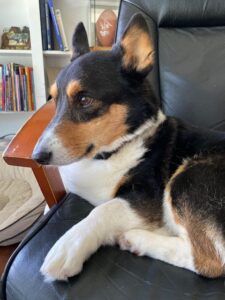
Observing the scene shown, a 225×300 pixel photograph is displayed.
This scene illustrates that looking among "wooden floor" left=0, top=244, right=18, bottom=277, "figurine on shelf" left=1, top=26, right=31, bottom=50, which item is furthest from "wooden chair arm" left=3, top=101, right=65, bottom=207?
"figurine on shelf" left=1, top=26, right=31, bottom=50

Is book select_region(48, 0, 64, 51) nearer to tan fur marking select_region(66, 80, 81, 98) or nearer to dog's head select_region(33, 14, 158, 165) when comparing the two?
dog's head select_region(33, 14, 158, 165)

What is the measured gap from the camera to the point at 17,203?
1.79 meters

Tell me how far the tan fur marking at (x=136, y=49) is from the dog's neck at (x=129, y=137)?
0.60ft

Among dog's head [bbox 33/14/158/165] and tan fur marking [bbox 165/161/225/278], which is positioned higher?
dog's head [bbox 33/14/158/165]

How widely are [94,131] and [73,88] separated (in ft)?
0.46

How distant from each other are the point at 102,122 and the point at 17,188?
1156mm

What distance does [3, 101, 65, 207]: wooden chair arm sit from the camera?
101cm

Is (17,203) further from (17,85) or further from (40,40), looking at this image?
(40,40)

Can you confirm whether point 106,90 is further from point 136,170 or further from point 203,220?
point 203,220

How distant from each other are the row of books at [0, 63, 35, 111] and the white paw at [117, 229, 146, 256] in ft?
5.89

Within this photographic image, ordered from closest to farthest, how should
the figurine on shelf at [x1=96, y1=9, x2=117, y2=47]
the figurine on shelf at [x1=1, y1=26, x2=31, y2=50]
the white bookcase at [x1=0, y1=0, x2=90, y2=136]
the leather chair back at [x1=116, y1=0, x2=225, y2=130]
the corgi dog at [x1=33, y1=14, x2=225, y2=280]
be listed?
the corgi dog at [x1=33, y1=14, x2=225, y2=280]
the leather chair back at [x1=116, y1=0, x2=225, y2=130]
the figurine on shelf at [x1=96, y1=9, x2=117, y2=47]
the white bookcase at [x1=0, y1=0, x2=90, y2=136]
the figurine on shelf at [x1=1, y1=26, x2=31, y2=50]

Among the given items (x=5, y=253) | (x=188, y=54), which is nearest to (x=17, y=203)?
(x=5, y=253)

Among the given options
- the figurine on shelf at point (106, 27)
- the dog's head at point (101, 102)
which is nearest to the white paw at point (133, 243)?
the dog's head at point (101, 102)

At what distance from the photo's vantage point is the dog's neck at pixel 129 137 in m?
1.05
